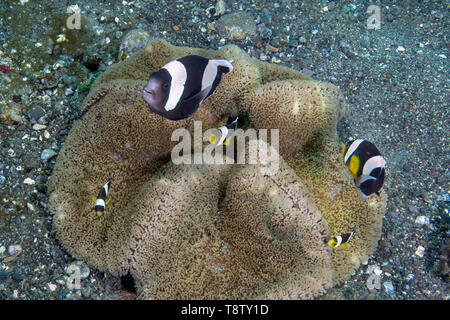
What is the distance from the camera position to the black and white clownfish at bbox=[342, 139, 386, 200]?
8.14 feet

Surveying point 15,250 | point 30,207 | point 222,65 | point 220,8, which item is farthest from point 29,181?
point 220,8

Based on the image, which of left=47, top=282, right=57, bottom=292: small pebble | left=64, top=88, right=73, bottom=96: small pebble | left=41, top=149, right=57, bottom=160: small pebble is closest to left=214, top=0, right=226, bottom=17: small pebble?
left=64, top=88, right=73, bottom=96: small pebble

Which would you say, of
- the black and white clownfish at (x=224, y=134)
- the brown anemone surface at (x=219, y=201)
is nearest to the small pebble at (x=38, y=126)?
the brown anemone surface at (x=219, y=201)

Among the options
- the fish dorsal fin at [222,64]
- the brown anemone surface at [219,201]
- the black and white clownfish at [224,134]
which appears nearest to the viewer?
the fish dorsal fin at [222,64]

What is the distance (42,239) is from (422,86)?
4505 mm

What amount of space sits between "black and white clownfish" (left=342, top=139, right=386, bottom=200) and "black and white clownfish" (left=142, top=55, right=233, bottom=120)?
3.73 ft

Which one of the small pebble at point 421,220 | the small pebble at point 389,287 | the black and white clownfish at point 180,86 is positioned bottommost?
the small pebble at point 389,287

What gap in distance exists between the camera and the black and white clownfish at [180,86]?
6.49 feet

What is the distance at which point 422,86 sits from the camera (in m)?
4.42

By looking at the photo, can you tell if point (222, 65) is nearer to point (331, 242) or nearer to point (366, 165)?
point (366, 165)

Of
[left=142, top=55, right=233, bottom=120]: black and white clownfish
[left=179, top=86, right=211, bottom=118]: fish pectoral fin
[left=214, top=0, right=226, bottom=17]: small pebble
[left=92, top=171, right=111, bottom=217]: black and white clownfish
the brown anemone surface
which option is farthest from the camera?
[left=214, top=0, right=226, bottom=17]: small pebble

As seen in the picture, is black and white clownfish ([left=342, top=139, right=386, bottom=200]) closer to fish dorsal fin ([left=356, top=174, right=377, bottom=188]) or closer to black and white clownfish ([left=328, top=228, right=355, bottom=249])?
fish dorsal fin ([left=356, top=174, right=377, bottom=188])

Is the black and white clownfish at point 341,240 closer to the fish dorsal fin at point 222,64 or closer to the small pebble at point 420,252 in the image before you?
the small pebble at point 420,252

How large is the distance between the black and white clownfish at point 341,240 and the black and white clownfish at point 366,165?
34 cm
